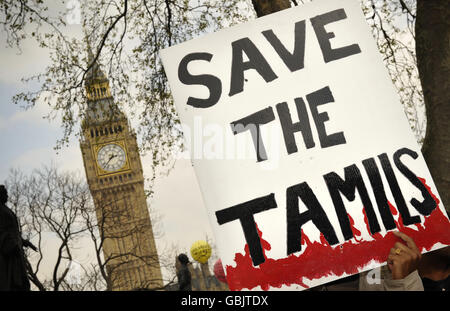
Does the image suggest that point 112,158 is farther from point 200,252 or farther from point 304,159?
point 304,159

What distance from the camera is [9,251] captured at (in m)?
6.55

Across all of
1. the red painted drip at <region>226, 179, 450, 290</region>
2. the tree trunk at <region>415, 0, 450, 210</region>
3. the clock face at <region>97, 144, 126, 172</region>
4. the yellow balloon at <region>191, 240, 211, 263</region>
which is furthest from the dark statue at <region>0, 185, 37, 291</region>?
the clock face at <region>97, 144, 126, 172</region>

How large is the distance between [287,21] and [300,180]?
A: 26.1 inches

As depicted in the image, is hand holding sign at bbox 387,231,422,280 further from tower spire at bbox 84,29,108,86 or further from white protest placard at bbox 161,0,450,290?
tower spire at bbox 84,29,108,86

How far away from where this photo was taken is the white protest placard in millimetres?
2119

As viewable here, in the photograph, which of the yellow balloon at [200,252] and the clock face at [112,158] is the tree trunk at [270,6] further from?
the clock face at [112,158]

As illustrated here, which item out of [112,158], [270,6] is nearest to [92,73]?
[270,6]

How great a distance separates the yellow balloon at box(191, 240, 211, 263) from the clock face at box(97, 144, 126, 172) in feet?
158

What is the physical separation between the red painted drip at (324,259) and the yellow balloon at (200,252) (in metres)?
21.2

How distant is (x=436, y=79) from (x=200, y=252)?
18.9 metres

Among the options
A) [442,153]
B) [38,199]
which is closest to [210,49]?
[442,153]

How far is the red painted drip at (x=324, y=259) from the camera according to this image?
2094 mm

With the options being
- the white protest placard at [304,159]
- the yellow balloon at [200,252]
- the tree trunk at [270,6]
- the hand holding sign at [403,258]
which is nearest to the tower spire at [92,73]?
the tree trunk at [270,6]
